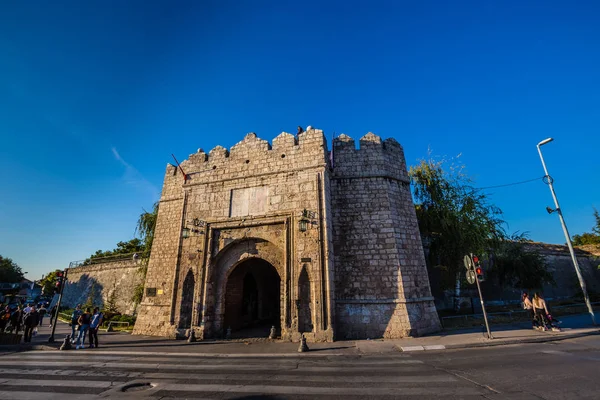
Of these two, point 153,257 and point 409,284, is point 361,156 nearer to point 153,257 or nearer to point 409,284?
point 409,284

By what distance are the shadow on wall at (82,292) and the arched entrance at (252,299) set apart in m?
17.9

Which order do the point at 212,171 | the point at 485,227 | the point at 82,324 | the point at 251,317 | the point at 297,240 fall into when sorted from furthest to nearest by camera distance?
the point at 251,317 < the point at 485,227 < the point at 212,171 < the point at 297,240 < the point at 82,324

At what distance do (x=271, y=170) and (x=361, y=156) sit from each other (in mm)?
4368

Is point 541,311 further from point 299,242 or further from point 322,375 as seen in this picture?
point 322,375

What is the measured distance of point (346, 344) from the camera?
957cm

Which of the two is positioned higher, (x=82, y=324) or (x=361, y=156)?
(x=361, y=156)

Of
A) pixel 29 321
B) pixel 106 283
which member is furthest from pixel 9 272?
pixel 29 321

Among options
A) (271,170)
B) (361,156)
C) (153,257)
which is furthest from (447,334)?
(153,257)

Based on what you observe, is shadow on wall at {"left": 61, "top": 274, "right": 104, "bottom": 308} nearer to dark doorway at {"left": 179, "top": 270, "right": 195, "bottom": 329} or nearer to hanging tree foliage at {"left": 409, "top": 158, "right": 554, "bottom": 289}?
Result: dark doorway at {"left": 179, "top": 270, "right": 195, "bottom": 329}

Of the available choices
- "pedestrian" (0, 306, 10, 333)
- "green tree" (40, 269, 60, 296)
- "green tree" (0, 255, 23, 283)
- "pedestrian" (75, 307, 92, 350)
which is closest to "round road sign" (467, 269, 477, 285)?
"pedestrian" (75, 307, 92, 350)

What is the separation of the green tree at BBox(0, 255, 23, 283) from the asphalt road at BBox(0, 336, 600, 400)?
56880mm

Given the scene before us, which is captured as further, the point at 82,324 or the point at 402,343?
the point at 82,324

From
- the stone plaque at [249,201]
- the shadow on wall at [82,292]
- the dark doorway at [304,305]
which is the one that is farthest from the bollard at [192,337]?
the shadow on wall at [82,292]

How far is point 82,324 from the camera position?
1038 cm
